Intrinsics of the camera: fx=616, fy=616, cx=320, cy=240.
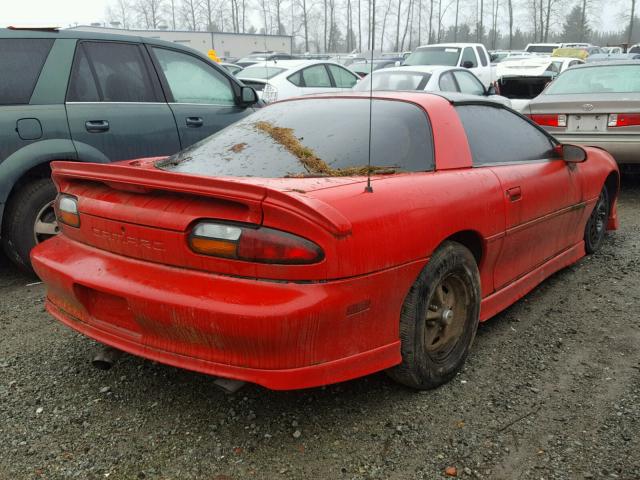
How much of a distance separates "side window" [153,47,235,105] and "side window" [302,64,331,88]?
5714mm

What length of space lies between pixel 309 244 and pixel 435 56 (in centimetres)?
1254

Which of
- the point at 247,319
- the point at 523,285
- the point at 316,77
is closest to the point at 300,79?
the point at 316,77

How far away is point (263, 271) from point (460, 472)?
1.04 m

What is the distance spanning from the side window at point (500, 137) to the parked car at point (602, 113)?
9.89 ft

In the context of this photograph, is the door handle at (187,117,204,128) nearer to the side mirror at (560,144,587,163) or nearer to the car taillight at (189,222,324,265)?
the side mirror at (560,144,587,163)

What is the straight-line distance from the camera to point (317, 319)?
221 centimetres

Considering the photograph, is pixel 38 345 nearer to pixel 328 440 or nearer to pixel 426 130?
pixel 328 440

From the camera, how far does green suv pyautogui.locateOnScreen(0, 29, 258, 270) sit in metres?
4.23

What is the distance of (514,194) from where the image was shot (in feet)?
10.8

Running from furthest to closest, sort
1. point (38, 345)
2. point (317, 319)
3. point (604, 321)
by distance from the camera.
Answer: point (604, 321), point (38, 345), point (317, 319)

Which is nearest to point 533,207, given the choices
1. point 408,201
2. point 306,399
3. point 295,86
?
point 408,201

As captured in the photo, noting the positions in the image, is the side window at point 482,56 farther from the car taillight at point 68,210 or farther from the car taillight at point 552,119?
the car taillight at point 68,210

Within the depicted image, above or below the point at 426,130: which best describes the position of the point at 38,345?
below

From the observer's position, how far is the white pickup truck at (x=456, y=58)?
44.8 ft
